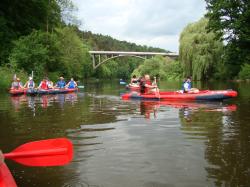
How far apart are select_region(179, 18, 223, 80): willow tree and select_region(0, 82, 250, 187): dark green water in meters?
30.2

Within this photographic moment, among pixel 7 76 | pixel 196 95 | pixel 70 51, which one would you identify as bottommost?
pixel 196 95

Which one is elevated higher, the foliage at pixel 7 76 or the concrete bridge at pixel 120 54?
the concrete bridge at pixel 120 54

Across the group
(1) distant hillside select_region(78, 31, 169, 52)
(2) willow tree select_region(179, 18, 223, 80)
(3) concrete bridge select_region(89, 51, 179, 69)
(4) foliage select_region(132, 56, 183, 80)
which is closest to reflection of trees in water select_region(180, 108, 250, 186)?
(2) willow tree select_region(179, 18, 223, 80)

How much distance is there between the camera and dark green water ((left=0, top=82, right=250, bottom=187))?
4.86 m

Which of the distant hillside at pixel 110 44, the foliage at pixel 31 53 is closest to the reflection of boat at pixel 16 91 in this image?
the foliage at pixel 31 53

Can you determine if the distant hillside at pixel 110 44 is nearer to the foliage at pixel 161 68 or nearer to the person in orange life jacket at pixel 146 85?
the foliage at pixel 161 68

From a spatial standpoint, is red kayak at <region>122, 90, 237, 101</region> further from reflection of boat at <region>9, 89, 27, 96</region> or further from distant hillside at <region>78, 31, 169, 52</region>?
distant hillside at <region>78, 31, 169, 52</region>

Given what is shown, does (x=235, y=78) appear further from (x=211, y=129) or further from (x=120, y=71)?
(x=120, y=71)

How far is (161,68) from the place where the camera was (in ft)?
200

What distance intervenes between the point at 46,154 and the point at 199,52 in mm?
37330

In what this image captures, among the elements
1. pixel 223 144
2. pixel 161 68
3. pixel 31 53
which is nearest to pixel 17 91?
pixel 31 53

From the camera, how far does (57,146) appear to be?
4.71m

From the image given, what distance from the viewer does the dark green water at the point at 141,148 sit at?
486cm

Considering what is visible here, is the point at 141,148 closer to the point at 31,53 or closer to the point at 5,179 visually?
the point at 5,179
